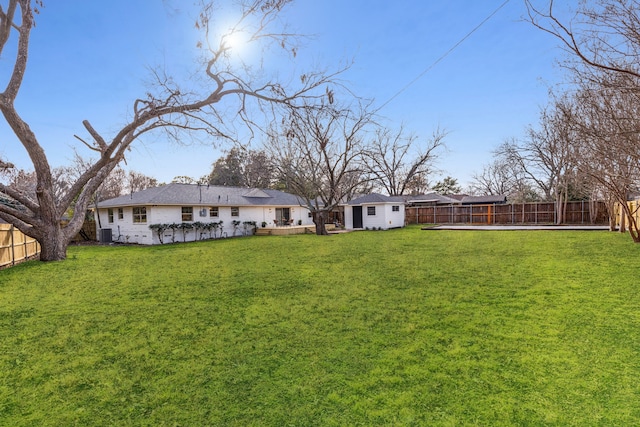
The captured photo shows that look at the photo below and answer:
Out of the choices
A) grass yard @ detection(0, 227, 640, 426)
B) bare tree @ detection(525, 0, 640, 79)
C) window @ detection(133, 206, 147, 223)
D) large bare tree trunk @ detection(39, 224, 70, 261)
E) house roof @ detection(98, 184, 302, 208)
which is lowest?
grass yard @ detection(0, 227, 640, 426)

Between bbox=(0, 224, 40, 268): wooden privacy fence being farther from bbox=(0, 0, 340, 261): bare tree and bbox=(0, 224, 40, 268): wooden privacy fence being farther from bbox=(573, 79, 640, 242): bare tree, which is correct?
bbox=(573, 79, 640, 242): bare tree

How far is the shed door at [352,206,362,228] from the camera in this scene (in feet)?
81.0

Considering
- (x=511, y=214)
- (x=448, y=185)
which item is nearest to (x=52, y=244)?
(x=511, y=214)

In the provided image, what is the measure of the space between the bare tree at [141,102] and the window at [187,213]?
21.5 ft

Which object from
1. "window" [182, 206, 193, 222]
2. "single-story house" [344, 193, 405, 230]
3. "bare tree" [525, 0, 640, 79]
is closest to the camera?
"bare tree" [525, 0, 640, 79]

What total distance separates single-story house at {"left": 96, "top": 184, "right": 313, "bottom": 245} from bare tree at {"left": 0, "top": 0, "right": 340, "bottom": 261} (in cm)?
546

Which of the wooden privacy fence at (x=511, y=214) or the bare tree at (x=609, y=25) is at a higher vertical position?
the bare tree at (x=609, y=25)

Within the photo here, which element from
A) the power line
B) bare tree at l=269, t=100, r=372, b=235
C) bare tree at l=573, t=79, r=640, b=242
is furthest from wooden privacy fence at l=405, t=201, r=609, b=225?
the power line

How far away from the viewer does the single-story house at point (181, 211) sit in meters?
17.3

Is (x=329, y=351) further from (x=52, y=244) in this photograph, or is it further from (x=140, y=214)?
(x=140, y=214)

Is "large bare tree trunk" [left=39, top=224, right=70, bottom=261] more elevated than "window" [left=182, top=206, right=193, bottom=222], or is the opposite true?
"window" [left=182, top=206, right=193, bottom=222]

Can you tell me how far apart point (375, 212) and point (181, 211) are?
1269 centimetres

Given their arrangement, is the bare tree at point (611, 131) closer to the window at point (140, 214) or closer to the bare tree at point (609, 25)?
the bare tree at point (609, 25)

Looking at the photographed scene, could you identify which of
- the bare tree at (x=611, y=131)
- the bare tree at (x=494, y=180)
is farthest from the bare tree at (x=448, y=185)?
the bare tree at (x=611, y=131)
